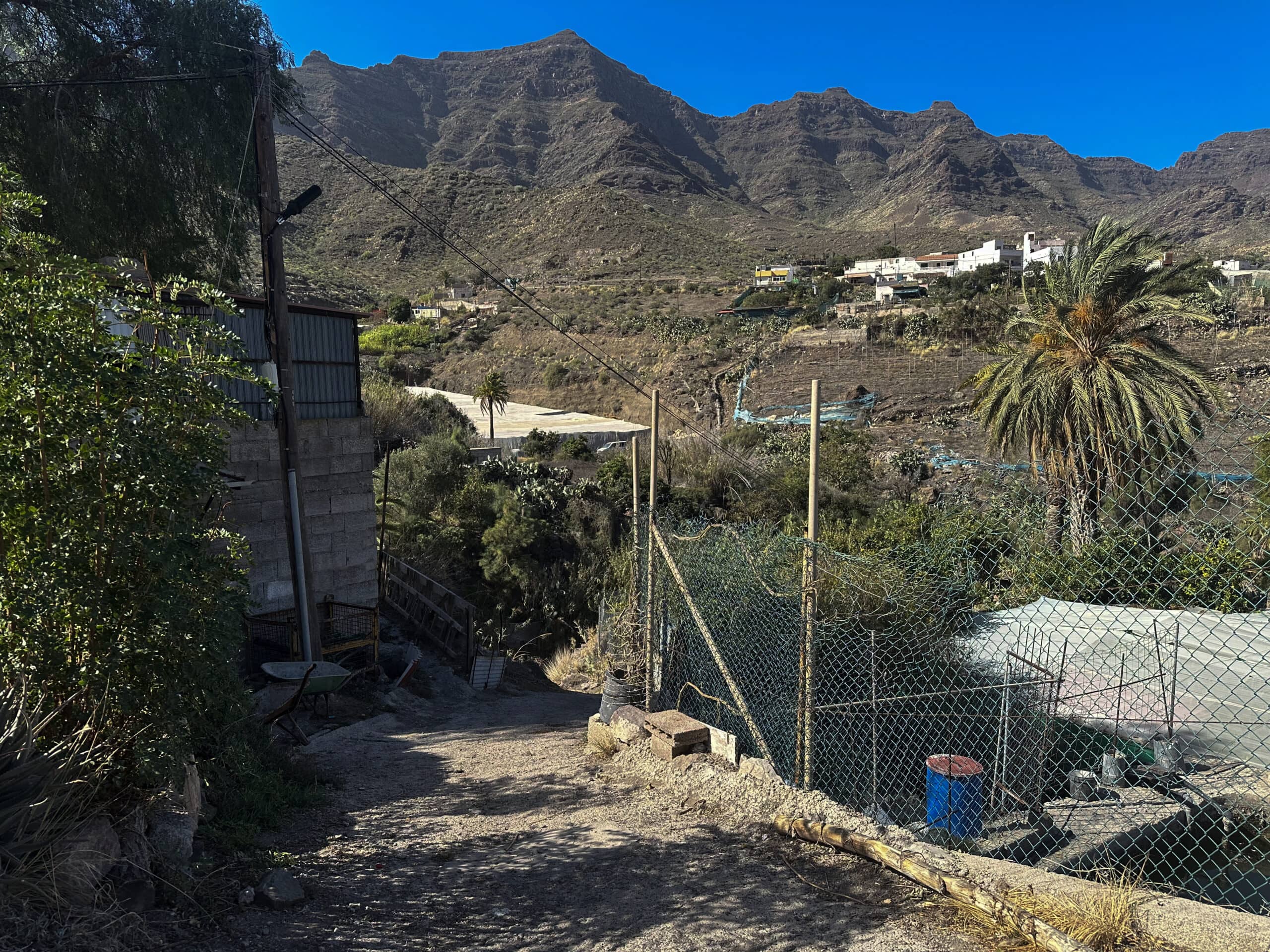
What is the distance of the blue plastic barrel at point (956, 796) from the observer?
568cm

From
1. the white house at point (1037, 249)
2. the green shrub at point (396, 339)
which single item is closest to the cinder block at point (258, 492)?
the green shrub at point (396, 339)

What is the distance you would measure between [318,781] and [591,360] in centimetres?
4254

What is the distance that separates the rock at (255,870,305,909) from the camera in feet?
13.4

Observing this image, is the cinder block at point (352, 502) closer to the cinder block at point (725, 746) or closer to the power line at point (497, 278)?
the power line at point (497, 278)

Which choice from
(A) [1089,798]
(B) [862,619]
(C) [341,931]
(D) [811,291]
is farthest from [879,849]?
(D) [811,291]

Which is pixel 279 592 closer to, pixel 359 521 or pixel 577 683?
pixel 359 521

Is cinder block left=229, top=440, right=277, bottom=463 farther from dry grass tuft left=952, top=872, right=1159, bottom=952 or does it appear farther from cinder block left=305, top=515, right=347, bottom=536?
dry grass tuft left=952, top=872, right=1159, bottom=952

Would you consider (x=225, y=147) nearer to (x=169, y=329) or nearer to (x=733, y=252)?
(x=169, y=329)

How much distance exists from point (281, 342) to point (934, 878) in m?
9.87

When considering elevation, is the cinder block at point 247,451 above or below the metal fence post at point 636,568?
above

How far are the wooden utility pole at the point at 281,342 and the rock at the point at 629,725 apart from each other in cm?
568

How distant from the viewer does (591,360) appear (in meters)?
48.1

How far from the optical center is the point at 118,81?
40.5 ft

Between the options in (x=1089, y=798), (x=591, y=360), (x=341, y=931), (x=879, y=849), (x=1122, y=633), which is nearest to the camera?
(x=341, y=931)
